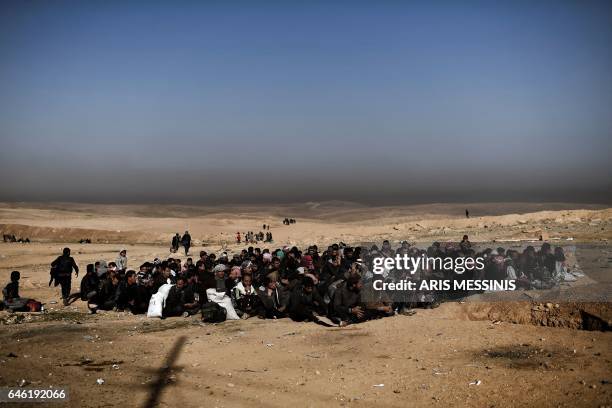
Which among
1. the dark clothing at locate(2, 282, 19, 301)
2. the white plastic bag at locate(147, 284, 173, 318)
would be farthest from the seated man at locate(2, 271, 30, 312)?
the white plastic bag at locate(147, 284, 173, 318)

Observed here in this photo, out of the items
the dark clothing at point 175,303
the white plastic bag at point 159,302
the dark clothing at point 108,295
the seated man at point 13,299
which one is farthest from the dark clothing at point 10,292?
the dark clothing at point 175,303

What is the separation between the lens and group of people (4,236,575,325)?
11156mm

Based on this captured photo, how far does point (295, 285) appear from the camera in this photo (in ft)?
37.6

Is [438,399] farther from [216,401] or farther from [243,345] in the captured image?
[243,345]

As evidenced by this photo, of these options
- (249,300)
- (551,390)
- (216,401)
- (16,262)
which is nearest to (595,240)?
(249,300)

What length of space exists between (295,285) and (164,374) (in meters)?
4.00

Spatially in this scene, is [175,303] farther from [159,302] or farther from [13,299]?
[13,299]

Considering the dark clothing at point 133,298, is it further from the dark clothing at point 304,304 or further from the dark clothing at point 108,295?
the dark clothing at point 304,304

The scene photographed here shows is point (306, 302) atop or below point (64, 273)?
below

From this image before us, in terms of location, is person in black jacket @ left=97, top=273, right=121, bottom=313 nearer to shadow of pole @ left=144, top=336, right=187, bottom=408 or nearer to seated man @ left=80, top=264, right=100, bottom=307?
seated man @ left=80, top=264, right=100, bottom=307

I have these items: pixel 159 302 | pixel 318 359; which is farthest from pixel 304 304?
pixel 159 302

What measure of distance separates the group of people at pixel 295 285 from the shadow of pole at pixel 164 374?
1.93 meters

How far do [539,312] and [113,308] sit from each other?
9406 millimetres

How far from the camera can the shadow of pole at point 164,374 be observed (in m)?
6.93
